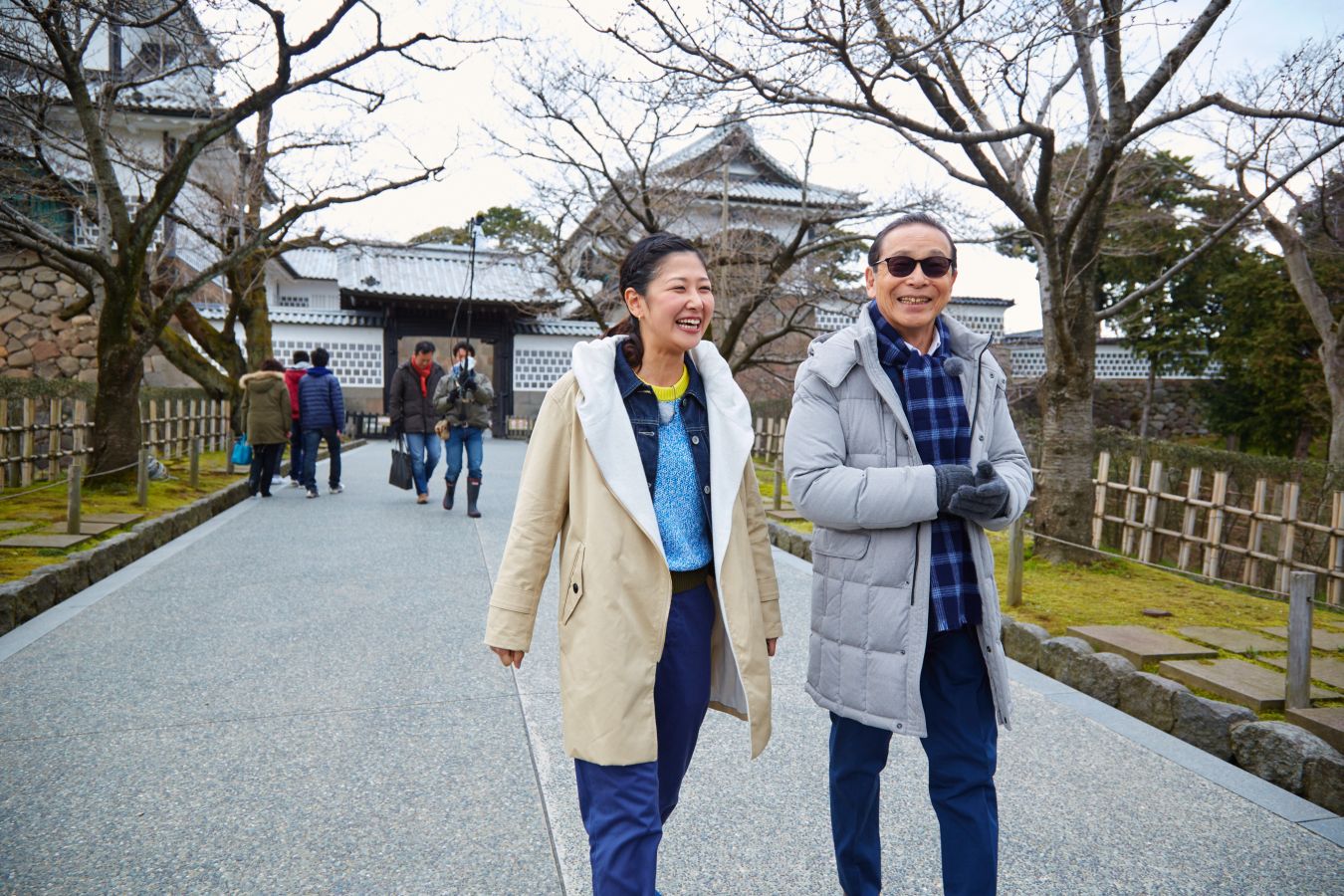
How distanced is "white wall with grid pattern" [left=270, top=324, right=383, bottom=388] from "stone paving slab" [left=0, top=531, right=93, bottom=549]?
20.3 metres

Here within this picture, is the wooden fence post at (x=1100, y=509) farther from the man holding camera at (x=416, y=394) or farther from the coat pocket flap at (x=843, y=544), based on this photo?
the coat pocket flap at (x=843, y=544)

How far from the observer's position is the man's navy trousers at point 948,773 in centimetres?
212

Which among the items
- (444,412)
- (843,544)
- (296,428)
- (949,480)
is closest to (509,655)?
(843,544)

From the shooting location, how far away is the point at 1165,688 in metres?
3.88

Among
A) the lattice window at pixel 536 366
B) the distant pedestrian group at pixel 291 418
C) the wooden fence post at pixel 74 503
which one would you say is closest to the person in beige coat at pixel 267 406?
the distant pedestrian group at pixel 291 418

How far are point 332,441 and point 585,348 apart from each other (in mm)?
10232

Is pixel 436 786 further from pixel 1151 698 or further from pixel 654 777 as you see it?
pixel 1151 698

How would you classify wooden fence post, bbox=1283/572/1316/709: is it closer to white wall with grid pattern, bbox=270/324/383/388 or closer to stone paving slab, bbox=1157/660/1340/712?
stone paving slab, bbox=1157/660/1340/712

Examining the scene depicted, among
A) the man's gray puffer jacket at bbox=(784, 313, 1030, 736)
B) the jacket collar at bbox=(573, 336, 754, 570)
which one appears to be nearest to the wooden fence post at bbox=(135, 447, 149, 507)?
the jacket collar at bbox=(573, 336, 754, 570)

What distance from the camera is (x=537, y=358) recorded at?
28.3 metres

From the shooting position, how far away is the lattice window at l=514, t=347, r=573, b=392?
1106 inches

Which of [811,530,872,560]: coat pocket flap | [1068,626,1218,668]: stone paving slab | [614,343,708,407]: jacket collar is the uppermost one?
[614,343,708,407]: jacket collar

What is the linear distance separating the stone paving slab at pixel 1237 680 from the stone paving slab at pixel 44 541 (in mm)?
6952

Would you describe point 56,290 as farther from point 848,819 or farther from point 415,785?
point 848,819
